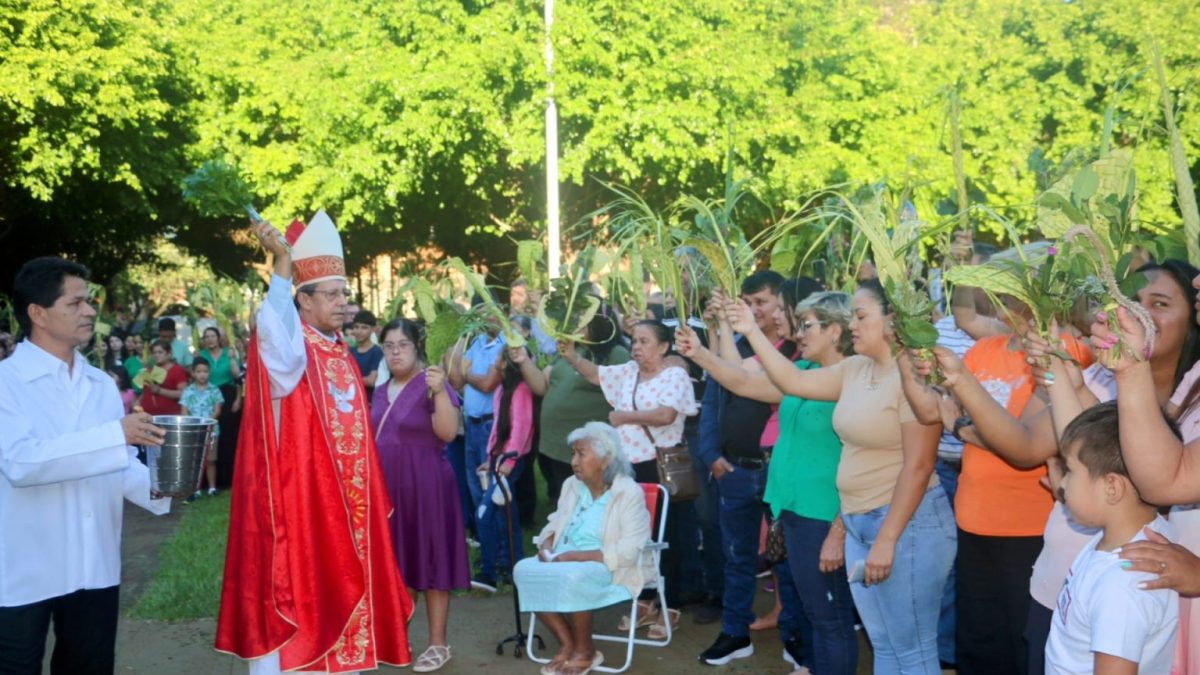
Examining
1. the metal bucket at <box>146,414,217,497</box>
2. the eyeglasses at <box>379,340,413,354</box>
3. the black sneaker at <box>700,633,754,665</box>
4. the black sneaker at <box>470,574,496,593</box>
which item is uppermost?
the eyeglasses at <box>379,340,413,354</box>

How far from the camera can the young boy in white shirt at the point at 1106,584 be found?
303 cm

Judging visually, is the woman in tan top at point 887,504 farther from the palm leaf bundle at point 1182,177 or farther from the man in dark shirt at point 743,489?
the man in dark shirt at point 743,489

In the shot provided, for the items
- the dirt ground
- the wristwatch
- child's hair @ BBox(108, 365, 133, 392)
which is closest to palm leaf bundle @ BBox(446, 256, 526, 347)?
the dirt ground

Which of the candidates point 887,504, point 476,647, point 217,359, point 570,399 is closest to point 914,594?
point 887,504

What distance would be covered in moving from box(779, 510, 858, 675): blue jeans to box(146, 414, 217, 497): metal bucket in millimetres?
2703

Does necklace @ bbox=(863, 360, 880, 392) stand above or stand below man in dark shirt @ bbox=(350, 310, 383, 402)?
above

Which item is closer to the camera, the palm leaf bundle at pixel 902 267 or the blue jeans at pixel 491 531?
the palm leaf bundle at pixel 902 267

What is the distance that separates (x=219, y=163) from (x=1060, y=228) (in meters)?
A: 18.3

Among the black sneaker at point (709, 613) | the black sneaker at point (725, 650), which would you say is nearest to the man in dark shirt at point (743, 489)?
the black sneaker at point (725, 650)

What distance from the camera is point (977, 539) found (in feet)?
15.3

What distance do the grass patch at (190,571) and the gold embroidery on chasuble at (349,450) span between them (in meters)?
3.34

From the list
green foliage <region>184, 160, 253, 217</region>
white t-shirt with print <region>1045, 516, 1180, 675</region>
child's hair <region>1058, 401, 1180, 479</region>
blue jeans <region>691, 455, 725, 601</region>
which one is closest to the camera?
white t-shirt with print <region>1045, 516, 1180, 675</region>

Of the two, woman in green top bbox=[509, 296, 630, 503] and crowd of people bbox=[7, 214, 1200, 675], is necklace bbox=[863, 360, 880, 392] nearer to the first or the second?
crowd of people bbox=[7, 214, 1200, 675]

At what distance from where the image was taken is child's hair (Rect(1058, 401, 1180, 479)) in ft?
10.3
